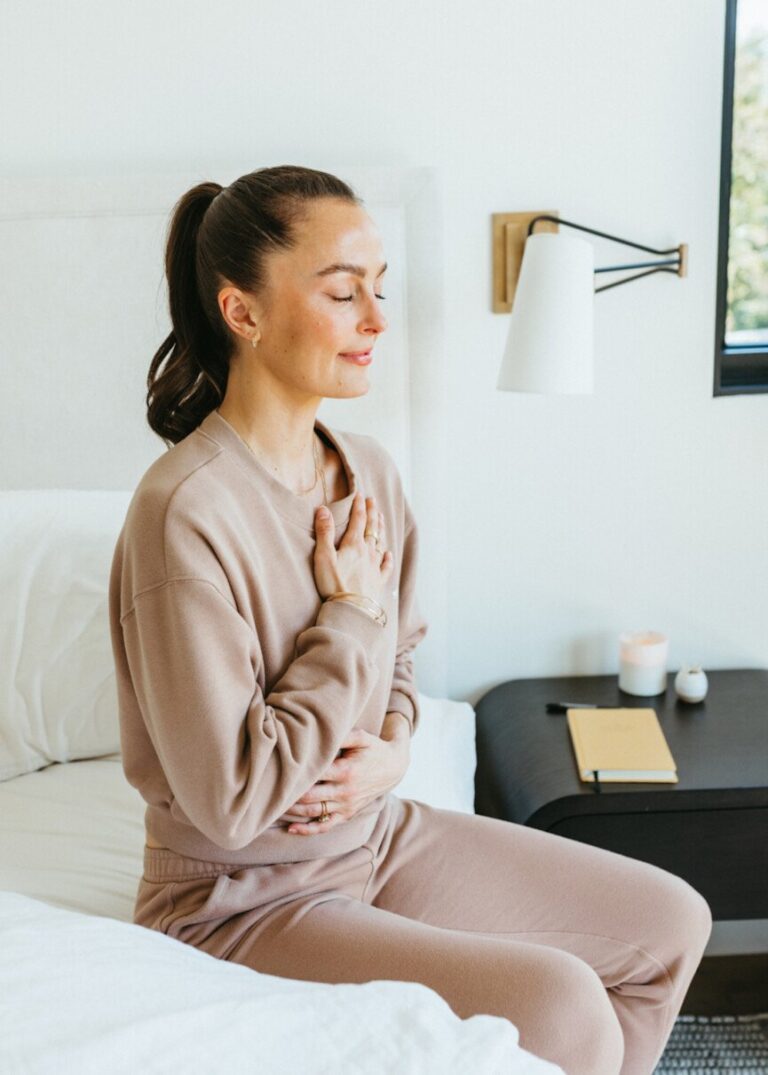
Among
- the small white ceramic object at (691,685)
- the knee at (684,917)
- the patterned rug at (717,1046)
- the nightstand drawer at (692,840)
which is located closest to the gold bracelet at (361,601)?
the knee at (684,917)

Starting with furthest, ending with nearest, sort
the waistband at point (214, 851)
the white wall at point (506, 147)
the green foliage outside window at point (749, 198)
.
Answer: the green foliage outside window at point (749, 198), the white wall at point (506, 147), the waistband at point (214, 851)

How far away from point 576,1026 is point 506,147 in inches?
53.7

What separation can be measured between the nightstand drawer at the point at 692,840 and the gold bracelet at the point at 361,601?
56cm

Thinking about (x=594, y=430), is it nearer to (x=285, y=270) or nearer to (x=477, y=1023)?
(x=285, y=270)

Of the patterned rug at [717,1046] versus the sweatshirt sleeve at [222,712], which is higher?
the sweatshirt sleeve at [222,712]

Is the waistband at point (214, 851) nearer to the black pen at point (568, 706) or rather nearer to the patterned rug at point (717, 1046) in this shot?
the black pen at point (568, 706)

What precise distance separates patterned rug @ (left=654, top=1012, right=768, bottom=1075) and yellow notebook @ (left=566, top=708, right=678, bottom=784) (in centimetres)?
47

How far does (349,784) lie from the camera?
1137 millimetres

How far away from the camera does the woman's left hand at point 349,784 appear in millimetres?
1114

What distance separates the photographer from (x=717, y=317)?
5.94 feet

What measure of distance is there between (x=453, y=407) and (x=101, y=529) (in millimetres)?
652

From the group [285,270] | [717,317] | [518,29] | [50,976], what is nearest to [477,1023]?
[50,976]

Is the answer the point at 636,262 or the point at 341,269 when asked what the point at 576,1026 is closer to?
the point at 341,269

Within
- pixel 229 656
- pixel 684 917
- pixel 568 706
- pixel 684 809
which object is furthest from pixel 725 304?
pixel 229 656
